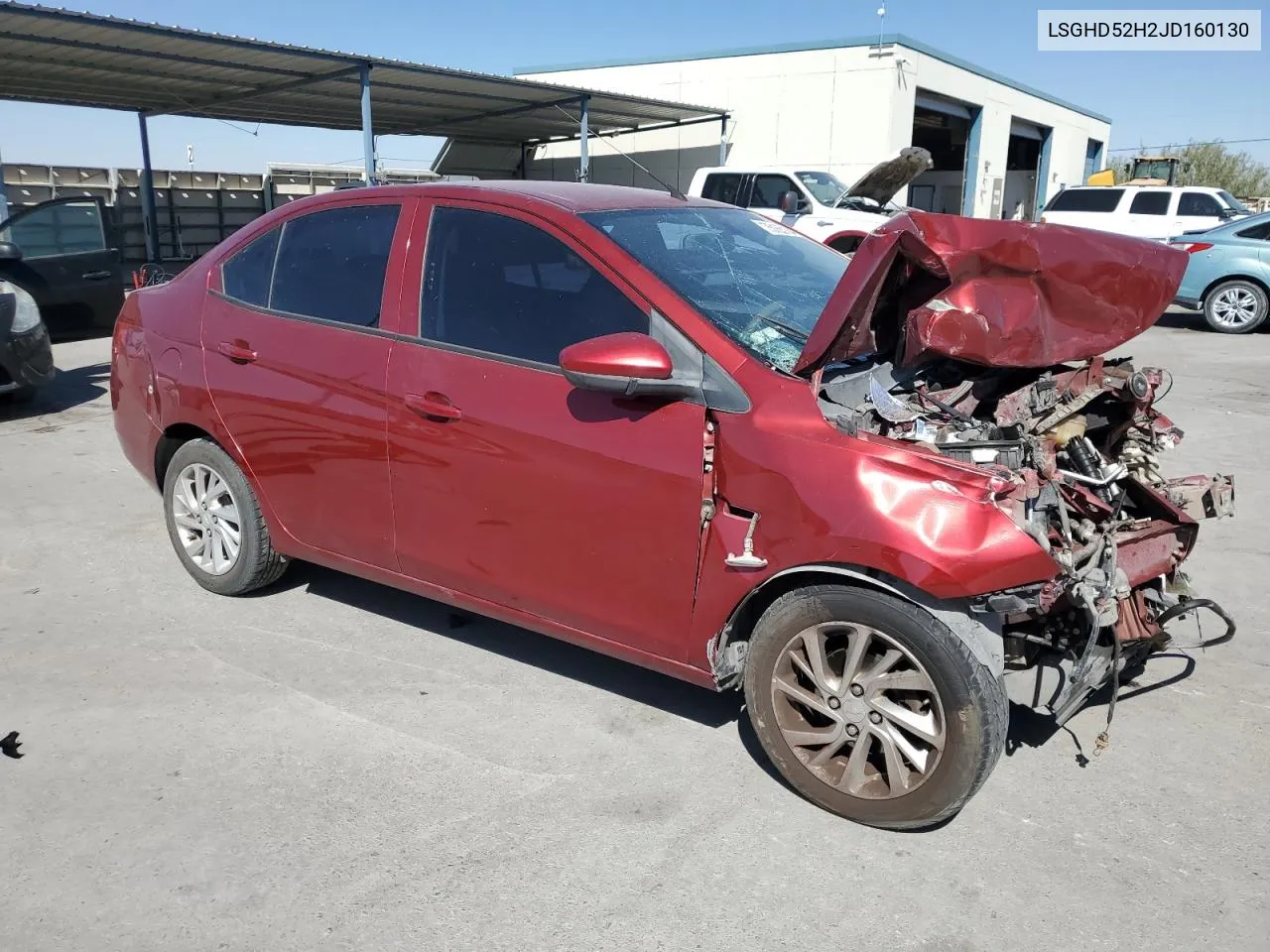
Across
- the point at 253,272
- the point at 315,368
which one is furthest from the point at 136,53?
the point at 315,368

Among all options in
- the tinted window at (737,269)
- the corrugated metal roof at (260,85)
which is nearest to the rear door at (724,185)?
the corrugated metal roof at (260,85)

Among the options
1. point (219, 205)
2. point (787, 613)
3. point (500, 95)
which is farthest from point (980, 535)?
point (219, 205)

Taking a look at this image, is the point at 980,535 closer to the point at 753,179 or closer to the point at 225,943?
the point at 225,943

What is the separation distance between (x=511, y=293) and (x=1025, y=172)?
3801 centimetres

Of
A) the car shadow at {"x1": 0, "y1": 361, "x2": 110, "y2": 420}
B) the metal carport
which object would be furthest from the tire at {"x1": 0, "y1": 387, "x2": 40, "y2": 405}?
the metal carport

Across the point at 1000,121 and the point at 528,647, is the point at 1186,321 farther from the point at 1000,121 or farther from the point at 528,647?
the point at 1000,121

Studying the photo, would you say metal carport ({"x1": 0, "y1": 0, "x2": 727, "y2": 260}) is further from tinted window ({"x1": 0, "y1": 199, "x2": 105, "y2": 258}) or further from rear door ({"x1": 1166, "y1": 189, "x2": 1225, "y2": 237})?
rear door ({"x1": 1166, "y1": 189, "x2": 1225, "y2": 237})

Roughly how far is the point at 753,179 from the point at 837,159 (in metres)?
9.95

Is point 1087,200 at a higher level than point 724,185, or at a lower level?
lower

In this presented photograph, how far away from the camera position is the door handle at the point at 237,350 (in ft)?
13.4

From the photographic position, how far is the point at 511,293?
346 centimetres

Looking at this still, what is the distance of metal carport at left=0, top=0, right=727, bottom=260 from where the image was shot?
47.5 ft

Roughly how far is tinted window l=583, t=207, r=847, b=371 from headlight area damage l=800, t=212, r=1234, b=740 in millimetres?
252

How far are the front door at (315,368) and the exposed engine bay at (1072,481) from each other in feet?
5.73
